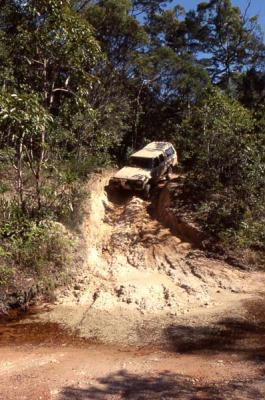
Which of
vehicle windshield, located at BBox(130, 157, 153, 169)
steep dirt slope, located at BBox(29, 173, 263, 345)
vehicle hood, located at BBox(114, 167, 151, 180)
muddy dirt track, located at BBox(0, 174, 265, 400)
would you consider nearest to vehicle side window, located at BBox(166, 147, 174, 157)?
vehicle windshield, located at BBox(130, 157, 153, 169)

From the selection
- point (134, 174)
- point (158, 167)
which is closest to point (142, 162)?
point (158, 167)

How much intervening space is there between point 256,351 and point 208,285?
324 centimetres

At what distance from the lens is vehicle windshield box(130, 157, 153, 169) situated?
16.8m

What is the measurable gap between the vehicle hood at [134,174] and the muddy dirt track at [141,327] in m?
1.40

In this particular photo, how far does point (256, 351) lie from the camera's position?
8656 millimetres

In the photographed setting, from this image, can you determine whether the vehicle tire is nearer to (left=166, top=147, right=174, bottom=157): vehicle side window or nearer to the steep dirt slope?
the steep dirt slope

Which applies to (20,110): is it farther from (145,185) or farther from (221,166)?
(221,166)

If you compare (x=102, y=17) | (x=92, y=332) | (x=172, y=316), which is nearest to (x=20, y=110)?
(x=92, y=332)

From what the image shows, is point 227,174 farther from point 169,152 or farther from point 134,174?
point 169,152

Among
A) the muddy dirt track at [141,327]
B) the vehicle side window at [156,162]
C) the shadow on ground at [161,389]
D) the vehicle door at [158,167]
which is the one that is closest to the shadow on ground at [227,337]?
the muddy dirt track at [141,327]

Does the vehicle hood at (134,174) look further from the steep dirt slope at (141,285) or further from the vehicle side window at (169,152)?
the vehicle side window at (169,152)

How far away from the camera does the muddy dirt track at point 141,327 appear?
742 cm

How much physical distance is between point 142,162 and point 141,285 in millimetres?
6287

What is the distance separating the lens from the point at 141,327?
10.1 meters
